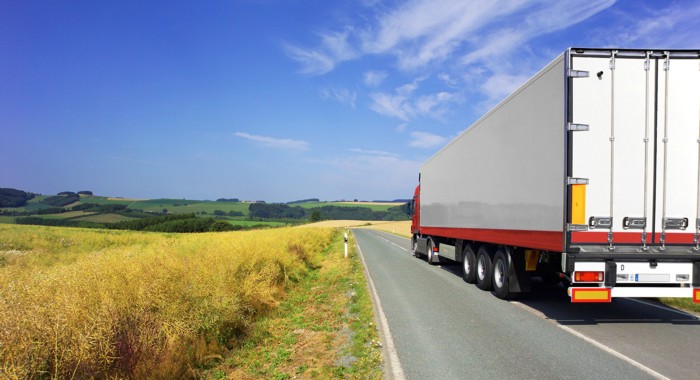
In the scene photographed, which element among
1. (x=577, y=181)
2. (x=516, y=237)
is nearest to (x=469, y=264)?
(x=516, y=237)

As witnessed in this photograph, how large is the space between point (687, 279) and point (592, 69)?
3723 mm

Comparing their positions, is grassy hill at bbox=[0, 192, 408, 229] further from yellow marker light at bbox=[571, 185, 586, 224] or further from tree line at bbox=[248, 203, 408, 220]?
yellow marker light at bbox=[571, 185, 586, 224]

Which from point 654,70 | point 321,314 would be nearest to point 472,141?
point 654,70

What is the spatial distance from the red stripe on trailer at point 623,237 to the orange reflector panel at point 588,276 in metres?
0.49

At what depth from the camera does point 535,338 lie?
19.7ft

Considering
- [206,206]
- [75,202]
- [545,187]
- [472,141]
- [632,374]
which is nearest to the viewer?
[632,374]

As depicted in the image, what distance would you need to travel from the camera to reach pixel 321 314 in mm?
8117

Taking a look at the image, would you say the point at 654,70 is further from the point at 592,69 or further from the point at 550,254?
the point at 550,254

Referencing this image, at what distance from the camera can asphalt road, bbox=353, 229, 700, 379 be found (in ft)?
15.5

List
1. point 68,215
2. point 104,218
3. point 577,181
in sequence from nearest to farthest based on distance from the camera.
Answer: point 577,181, point 68,215, point 104,218

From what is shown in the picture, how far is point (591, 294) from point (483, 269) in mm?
3871

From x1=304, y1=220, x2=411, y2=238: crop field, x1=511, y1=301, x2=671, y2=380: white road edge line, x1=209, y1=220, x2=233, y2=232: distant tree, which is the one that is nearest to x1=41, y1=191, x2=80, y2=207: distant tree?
x1=209, y1=220, x2=233, y2=232: distant tree

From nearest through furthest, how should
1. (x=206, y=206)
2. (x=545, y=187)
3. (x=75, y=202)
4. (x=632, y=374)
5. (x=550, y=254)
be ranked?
(x=632, y=374) → (x=545, y=187) → (x=550, y=254) → (x=75, y=202) → (x=206, y=206)

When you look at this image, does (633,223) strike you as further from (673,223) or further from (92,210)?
(92,210)
